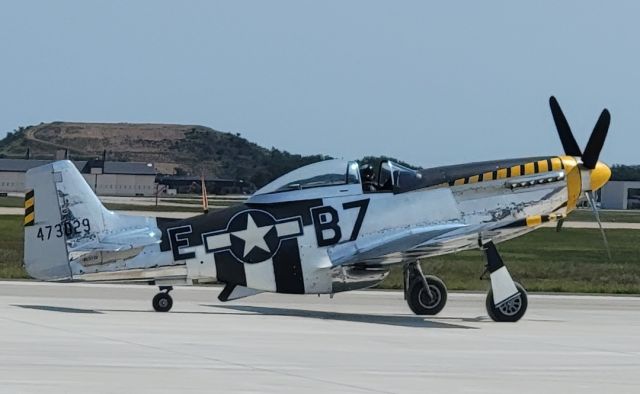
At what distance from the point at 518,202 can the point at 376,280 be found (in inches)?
102

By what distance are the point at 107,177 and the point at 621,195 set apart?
51.4m

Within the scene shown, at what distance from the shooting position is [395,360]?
13.4 m

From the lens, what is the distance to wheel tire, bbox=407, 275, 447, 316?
20.6 metres

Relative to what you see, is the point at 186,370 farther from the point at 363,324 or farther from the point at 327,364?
the point at 363,324

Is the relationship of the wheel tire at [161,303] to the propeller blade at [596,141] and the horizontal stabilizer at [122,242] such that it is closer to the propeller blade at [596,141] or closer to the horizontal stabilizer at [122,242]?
the horizontal stabilizer at [122,242]

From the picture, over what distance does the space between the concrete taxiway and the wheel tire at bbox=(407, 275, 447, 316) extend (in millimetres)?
304

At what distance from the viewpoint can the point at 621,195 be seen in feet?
402

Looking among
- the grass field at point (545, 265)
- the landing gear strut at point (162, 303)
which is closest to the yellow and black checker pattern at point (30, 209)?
the landing gear strut at point (162, 303)

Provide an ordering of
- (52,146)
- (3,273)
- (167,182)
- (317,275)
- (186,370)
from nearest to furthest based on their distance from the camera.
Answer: (186,370)
(317,275)
(3,273)
(167,182)
(52,146)

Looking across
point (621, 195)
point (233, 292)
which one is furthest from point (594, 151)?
point (621, 195)

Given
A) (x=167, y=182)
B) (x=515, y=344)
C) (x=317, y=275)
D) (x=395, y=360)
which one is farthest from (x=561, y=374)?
(x=167, y=182)

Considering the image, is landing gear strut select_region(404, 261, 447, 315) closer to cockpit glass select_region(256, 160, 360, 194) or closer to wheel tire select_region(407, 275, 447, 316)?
wheel tire select_region(407, 275, 447, 316)

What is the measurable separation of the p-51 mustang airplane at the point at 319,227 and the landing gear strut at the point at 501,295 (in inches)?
0.6

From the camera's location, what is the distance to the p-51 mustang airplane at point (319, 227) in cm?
1900
